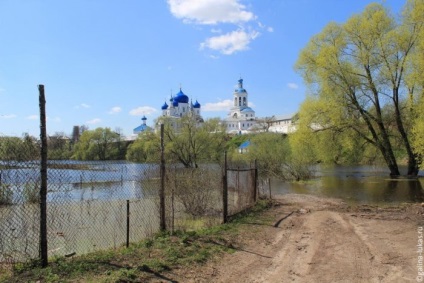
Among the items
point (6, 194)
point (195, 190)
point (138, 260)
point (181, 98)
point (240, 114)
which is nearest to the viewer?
point (138, 260)

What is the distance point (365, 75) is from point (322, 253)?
1083 inches

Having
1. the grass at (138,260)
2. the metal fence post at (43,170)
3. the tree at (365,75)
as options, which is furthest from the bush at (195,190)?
the tree at (365,75)

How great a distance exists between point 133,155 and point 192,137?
41.6 feet

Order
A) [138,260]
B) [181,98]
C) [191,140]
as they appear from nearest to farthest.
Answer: [138,260]
[191,140]
[181,98]

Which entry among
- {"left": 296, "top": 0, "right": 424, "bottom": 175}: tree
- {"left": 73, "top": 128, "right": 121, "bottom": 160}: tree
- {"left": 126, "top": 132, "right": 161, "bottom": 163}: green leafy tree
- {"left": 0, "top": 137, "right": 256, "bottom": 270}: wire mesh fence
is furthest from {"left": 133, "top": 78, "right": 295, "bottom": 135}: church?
{"left": 0, "top": 137, "right": 256, "bottom": 270}: wire mesh fence

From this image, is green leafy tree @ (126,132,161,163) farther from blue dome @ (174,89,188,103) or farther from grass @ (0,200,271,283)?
blue dome @ (174,89,188,103)

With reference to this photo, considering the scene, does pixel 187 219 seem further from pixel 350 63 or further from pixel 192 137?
pixel 192 137

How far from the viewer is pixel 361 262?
303 inches

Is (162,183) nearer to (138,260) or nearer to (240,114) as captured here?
(138,260)

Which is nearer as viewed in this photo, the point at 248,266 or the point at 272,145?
the point at 248,266

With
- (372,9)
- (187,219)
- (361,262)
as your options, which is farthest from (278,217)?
(372,9)

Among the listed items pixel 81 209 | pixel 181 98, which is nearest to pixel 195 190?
pixel 81 209

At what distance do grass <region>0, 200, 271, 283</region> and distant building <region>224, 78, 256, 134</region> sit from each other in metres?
132

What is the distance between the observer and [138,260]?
759 centimetres
